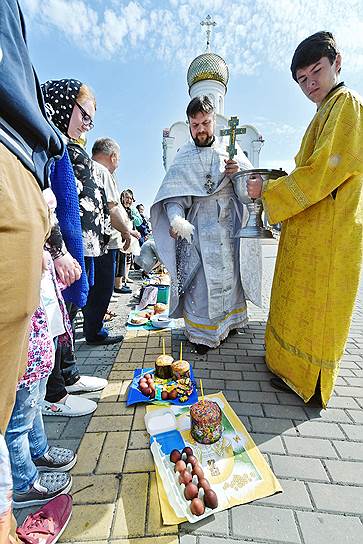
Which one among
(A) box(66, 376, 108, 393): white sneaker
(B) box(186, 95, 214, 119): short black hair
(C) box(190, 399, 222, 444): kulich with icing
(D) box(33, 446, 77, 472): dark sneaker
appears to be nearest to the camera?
(D) box(33, 446, 77, 472): dark sneaker

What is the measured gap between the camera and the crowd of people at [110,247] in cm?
82

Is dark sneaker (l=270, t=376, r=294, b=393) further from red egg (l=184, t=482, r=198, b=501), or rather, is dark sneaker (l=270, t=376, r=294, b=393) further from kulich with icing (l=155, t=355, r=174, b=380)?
red egg (l=184, t=482, r=198, b=501)

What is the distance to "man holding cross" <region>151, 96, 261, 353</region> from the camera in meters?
2.83

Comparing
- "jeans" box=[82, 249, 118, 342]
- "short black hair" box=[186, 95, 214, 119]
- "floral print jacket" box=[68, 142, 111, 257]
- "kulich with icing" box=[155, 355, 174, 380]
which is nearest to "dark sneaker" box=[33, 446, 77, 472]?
"kulich with icing" box=[155, 355, 174, 380]

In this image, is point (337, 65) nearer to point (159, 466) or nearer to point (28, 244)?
point (28, 244)

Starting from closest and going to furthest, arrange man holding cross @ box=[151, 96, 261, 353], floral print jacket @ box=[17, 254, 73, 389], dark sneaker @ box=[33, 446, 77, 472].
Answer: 1. floral print jacket @ box=[17, 254, 73, 389]
2. dark sneaker @ box=[33, 446, 77, 472]
3. man holding cross @ box=[151, 96, 261, 353]

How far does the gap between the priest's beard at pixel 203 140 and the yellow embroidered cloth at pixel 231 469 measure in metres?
2.36

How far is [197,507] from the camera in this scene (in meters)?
1.37

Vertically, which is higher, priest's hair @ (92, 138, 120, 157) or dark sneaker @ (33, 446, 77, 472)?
priest's hair @ (92, 138, 120, 157)

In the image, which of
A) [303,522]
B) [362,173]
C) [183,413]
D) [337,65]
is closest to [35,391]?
[183,413]

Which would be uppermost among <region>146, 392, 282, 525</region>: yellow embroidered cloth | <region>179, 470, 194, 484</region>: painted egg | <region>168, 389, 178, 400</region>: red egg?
<region>168, 389, 178, 400</region>: red egg

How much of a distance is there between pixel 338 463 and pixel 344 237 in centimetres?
132

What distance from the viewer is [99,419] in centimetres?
206

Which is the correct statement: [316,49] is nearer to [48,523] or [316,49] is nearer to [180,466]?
[180,466]
